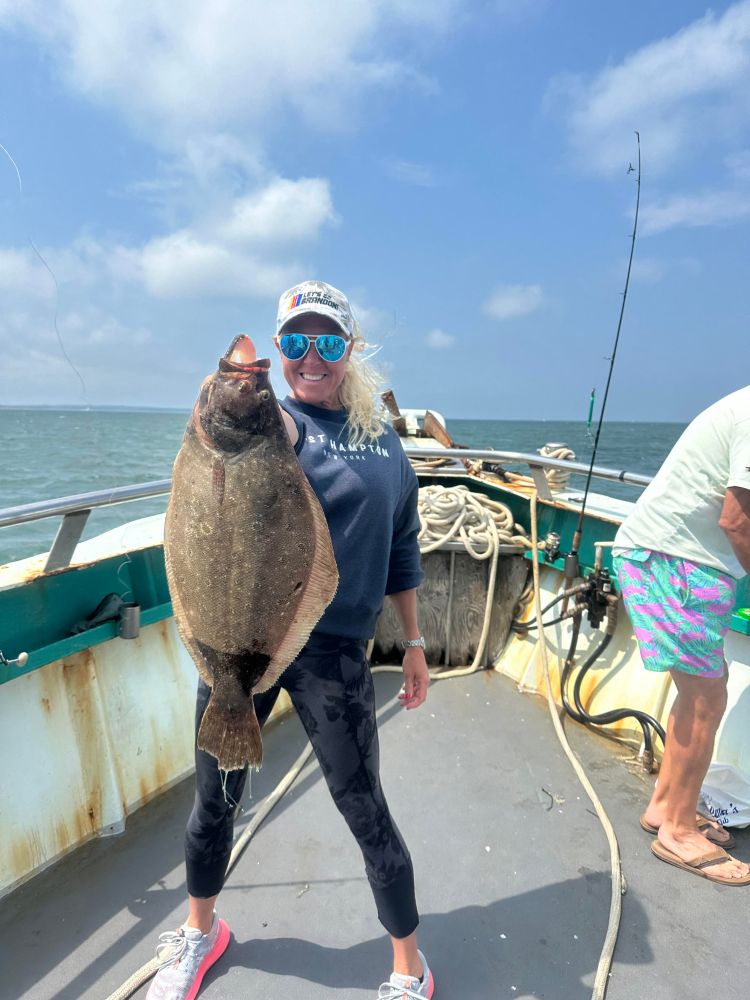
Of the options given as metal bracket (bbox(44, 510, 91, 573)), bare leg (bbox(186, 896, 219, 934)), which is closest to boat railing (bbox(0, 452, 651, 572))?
metal bracket (bbox(44, 510, 91, 573))

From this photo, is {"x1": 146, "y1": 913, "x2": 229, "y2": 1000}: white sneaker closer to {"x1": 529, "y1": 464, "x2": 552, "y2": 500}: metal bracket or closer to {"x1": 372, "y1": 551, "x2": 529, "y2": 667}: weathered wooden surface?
{"x1": 372, "y1": 551, "x2": 529, "y2": 667}: weathered wooden surface

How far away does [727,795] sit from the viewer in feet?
8.93

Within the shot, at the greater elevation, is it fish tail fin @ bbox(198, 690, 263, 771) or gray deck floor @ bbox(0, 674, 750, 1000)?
fish tail fin @ bbox(198, 690, 263, 771)

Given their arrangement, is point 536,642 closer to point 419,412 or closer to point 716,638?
point 716,638

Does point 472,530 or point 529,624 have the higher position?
point 472,530

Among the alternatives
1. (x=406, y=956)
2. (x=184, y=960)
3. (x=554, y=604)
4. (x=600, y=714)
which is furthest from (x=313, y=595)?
(x=554, y=604)

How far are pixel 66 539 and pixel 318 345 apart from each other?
4.81 feet

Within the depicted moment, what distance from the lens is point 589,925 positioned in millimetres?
2238

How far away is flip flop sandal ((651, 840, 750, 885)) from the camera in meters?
2.45

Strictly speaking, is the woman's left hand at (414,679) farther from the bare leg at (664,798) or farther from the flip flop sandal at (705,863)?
the flip flop sandal at (705,863)

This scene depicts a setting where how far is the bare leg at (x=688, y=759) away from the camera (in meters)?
2.44

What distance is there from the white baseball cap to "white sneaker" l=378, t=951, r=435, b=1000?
6.60 feet

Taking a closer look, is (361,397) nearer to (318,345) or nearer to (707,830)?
(318,345)

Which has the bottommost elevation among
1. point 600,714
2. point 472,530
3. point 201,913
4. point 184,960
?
point 600,714
